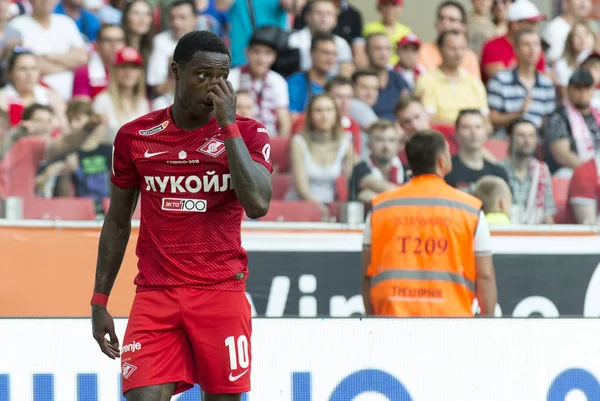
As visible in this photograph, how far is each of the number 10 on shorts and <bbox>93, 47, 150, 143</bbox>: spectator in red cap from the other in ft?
16.7

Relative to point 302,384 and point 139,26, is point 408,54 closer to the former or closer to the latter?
point 139,26

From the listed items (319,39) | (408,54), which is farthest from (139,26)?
(408,54)

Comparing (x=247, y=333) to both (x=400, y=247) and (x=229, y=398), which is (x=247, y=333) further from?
(x=400, y=247)

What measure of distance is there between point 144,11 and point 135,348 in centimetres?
670

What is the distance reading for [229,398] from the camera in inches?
171

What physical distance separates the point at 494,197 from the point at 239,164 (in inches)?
192

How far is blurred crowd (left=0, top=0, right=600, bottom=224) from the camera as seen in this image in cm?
826

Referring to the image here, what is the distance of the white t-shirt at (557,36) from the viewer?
1305cm

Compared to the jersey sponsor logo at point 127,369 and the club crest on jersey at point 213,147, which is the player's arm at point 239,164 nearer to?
the club crest on jersey at point 213,147

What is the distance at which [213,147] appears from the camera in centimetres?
429

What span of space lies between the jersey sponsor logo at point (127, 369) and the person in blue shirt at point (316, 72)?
659cm

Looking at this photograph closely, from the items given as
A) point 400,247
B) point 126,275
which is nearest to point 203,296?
point 400,247

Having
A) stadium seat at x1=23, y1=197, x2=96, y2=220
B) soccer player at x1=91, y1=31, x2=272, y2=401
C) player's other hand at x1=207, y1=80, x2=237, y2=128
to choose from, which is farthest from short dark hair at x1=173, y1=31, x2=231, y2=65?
stadium seat at x1=23, y1=197, x2=96, y2=220

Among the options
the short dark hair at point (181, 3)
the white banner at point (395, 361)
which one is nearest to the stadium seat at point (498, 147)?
the white banner at point (395, 361)
